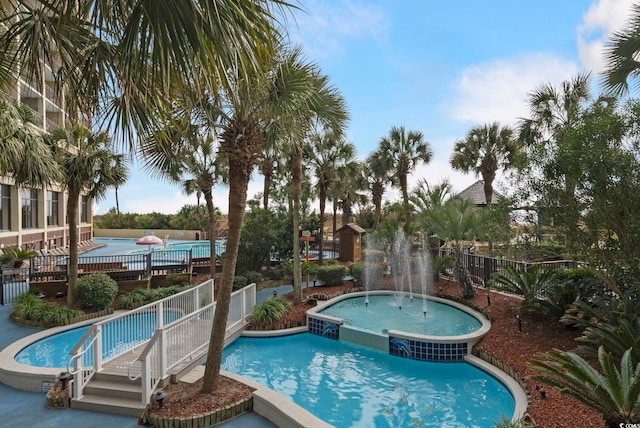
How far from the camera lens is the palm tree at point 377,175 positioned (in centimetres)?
2258

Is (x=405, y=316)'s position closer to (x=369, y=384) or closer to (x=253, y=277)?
(x=369, y=384)

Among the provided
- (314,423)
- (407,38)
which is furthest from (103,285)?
(407,38)

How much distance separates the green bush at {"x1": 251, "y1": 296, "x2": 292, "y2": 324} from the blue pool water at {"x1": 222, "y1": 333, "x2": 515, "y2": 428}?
2.40 ft

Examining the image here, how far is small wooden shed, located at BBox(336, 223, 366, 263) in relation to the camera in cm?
2006

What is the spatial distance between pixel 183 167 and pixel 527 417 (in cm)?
1305

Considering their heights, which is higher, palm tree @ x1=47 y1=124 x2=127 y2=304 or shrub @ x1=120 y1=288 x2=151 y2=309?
palm tree @ x1=47 y1=124 x2=127 y2=304

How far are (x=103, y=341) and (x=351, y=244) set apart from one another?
13.5 m

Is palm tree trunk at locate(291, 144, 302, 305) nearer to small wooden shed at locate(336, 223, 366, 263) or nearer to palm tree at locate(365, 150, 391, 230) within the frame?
small wooden shed at locate(336, 223, 366, 263)

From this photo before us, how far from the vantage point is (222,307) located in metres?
6.20

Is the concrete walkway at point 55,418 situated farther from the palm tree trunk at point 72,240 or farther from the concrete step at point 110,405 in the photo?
the palm tree trunk at point 72,240

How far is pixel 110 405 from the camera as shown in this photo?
5.98 m

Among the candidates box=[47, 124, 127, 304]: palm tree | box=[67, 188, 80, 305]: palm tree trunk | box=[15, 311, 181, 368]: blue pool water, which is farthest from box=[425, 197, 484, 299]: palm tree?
box=[67, 188, 80, 305]: palm tree trunk

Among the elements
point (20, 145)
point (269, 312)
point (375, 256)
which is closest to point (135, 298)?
point (269, 312)

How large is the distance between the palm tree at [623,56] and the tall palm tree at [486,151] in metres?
10.9
